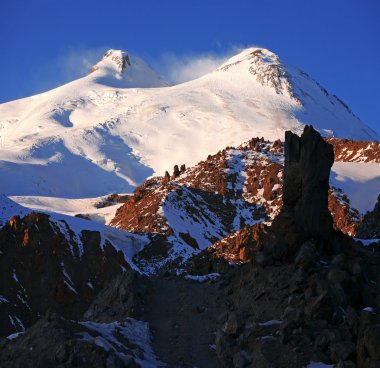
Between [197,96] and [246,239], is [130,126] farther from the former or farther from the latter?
[246,239]

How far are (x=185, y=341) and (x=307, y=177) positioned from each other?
815 centimetres

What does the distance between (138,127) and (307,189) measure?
138m

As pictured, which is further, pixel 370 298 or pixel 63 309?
pixel 63 309

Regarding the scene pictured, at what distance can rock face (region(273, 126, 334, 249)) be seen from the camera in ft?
78.2

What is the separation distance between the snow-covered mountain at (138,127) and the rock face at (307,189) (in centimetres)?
8932

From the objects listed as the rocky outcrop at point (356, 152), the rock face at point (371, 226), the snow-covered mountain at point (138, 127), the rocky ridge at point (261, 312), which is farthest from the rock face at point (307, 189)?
the snow-covered mountain at point (138, 127)

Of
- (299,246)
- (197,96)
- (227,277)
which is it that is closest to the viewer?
(299,246)

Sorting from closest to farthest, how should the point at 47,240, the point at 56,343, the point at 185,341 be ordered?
the point at 56,343 → the point at 185,341 → the point at 47,240

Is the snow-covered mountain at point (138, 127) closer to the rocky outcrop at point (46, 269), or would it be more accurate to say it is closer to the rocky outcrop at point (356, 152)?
the rocky outcrop at point (356, 152)

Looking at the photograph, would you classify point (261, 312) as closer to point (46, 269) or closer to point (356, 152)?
point (46, 269)

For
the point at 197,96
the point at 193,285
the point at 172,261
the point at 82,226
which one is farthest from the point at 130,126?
the point at 193,285

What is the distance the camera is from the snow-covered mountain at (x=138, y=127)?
422 feet

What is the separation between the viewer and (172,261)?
51.3 metres

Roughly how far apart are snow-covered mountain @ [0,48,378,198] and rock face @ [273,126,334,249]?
89.3m
